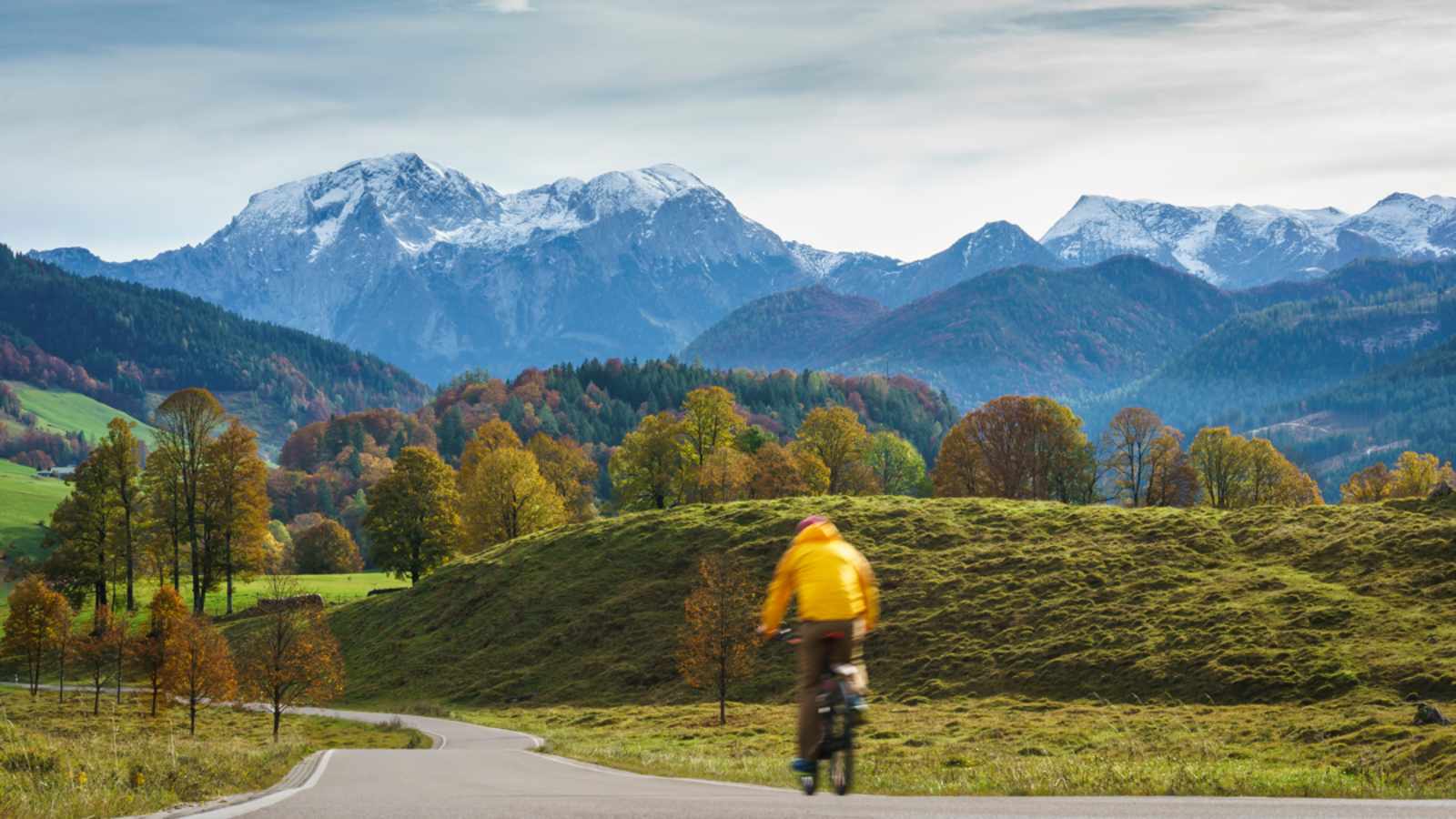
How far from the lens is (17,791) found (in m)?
17.3

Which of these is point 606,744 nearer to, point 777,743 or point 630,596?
point 777,743

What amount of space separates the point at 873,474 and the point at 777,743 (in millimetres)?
93779

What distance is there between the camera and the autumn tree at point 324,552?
145 metres

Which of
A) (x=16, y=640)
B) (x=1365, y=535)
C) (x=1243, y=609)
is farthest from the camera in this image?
(x=16, y=640)

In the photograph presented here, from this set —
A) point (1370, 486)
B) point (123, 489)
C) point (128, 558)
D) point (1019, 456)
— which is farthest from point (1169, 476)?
point (123, 489)

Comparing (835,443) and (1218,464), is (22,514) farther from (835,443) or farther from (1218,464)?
(1218,464)

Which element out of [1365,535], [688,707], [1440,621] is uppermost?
[1365,535]

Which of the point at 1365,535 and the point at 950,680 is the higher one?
the point at 1365,535

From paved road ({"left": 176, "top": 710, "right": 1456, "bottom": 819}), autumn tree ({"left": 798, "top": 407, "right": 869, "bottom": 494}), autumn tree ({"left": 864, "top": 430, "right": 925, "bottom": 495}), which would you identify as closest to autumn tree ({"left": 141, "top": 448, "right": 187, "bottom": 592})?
autumn tree ({"left": 798, "top": 407, "right": 869, "bottom": 494})

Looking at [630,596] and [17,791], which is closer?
[17,791]

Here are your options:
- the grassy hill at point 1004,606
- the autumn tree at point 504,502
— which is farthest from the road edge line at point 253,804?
the autumn tree at point 504,502

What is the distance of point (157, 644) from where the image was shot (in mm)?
71125

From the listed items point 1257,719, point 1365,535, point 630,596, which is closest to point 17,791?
point 1257,719

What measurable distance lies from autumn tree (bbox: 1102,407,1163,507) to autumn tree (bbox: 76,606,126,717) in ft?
335
